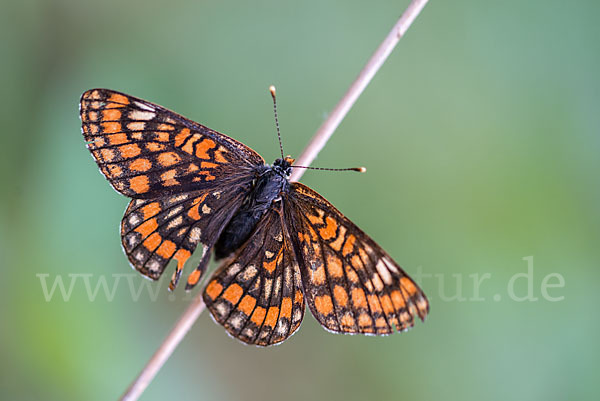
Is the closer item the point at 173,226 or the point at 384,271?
the point at 384,271

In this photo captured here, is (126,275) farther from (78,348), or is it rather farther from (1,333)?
(1,333)

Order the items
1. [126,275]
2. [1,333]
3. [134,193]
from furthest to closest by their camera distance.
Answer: [126,275] < [1,333] < [134,193]

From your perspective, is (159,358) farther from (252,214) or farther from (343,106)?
(343,106)

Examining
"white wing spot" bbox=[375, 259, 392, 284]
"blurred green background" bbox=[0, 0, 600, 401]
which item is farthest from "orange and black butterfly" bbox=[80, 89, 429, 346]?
"blurred green background" bbox=[0, 0, 600, 401]

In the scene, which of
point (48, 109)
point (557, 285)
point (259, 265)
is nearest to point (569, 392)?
point (557, 285)

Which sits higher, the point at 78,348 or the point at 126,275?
the point at 126,275

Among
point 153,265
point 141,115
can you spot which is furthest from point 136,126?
point 153,265
